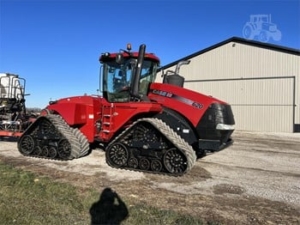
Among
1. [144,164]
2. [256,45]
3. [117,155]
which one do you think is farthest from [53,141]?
[256,45]

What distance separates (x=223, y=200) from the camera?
20.4 feet

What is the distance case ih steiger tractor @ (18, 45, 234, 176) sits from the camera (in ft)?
27.2

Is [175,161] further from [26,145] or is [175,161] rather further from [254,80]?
[254,80]

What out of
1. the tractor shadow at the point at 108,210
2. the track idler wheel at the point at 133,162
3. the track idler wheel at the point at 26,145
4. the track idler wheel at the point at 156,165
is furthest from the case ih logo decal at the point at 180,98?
the track idler wheel at the point at 26,145

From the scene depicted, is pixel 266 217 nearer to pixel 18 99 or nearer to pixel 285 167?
pixel 285 167

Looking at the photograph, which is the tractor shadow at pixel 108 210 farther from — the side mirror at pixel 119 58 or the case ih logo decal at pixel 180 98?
the side mirror at pixel 119 58

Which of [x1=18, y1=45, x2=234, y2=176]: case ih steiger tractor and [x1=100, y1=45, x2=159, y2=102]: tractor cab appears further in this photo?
[x1=100, y1=45, x2=159, y2=102]: tractor cab

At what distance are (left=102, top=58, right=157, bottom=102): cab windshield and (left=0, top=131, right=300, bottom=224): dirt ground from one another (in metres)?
1.88

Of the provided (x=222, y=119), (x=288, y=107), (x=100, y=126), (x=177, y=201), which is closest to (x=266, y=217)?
(x=177, y=201)

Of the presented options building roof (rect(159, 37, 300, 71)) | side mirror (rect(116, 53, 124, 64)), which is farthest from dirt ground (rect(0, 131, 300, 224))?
building roof (rect(159, 37, 300, 71))

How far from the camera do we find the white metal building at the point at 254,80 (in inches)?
1023

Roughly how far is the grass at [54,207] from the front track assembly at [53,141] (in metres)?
2.58

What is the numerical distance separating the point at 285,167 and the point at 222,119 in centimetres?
285

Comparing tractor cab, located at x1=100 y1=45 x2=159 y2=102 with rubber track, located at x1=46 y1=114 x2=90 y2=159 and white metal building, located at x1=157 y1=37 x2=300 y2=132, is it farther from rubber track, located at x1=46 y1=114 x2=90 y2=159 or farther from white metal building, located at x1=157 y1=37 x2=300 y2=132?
white metal building, located at x1=157 y1=37 x2=300 y2=132
